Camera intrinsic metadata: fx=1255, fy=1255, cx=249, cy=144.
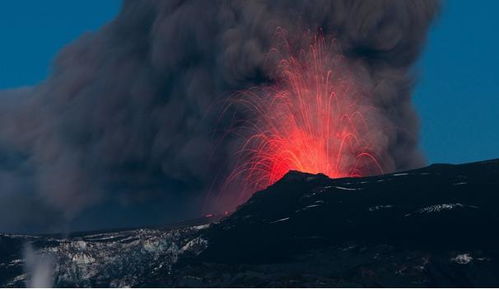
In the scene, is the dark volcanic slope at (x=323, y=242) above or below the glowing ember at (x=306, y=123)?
below

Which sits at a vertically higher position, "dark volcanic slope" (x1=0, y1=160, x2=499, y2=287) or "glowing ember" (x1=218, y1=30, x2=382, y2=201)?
"glowing ember" (x1=218, y1=30, x2=382, y2=201)

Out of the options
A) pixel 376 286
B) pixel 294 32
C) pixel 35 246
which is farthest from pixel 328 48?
pixel 376 286

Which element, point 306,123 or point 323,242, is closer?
point 323,242

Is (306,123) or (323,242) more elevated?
(306,123)

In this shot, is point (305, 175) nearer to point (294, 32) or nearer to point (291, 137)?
point (291, 137)

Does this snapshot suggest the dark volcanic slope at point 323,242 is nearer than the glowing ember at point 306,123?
Yes
